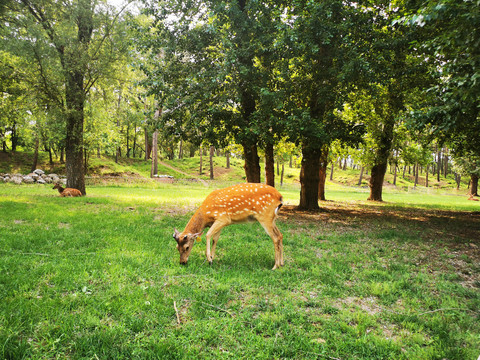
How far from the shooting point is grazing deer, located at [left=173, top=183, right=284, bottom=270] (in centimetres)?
564

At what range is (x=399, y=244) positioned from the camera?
26.5 feet

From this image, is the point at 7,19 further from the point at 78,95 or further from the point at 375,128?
the point at 375,128

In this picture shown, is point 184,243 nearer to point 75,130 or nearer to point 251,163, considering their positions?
point 251,163

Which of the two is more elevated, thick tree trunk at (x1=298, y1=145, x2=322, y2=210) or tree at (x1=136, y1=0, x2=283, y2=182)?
tree at (x1=136, y1=0, x2=283, y2=182)

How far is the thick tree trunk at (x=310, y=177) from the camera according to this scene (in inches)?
530

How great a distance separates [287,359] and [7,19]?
17.2 meters

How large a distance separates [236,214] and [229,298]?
1.88 m

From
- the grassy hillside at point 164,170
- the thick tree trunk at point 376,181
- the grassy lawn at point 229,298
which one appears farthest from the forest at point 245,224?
the grassy hillside at point 164,170

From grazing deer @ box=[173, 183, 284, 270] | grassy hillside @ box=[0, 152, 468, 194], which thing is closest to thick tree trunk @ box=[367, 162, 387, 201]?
grazing deer @ box=[173, 183, 284, 270]

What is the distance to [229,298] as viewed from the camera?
14.0ft

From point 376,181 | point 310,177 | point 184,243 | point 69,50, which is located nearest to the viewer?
point 184,243

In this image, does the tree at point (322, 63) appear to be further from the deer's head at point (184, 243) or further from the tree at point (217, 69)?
the deer's head at point (184, 243)

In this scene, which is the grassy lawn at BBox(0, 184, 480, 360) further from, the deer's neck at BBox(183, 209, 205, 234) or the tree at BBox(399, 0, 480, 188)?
the tree at BBox(399, 0, 480, 188)

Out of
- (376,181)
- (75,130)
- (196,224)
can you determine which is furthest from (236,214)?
(376,181)
